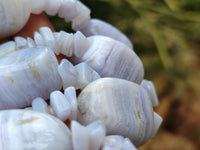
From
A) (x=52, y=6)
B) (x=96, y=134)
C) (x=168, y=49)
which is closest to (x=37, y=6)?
(x=52, y=6)

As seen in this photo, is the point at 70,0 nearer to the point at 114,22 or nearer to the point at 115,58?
the point at 115,58

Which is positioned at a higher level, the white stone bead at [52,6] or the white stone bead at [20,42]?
the white stone bead at [52,6]

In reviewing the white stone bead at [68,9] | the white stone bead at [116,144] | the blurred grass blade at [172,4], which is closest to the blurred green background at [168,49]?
the blurred grass blade at [172,4]

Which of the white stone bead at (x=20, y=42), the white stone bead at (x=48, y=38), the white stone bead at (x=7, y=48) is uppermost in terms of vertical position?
the white stone bead at (x=48, y=38)

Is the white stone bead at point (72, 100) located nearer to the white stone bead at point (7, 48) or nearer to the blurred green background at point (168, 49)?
A: the white stone bead at point (7, 48)

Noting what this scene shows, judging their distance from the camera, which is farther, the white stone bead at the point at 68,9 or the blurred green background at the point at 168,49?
the blurred green background at the point at 168,49

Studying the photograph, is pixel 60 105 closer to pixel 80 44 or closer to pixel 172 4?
pixel 80 44
